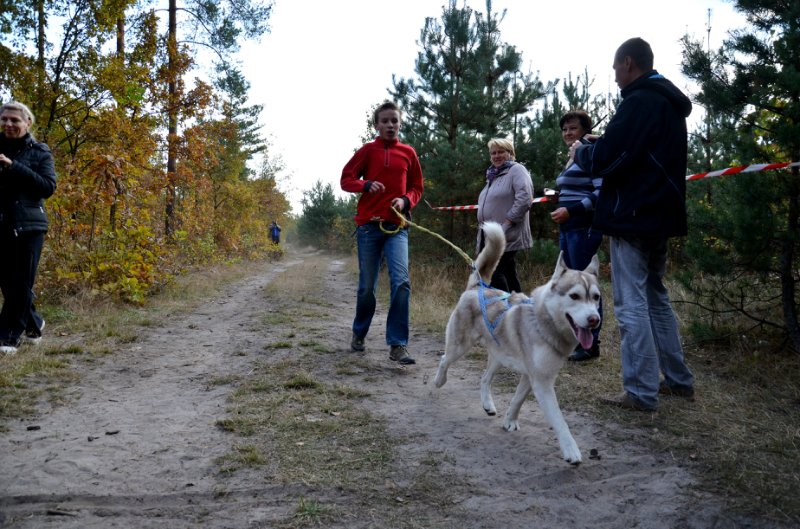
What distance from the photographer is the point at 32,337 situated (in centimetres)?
491

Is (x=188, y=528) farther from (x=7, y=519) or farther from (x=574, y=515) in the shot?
(x=574, y=515)

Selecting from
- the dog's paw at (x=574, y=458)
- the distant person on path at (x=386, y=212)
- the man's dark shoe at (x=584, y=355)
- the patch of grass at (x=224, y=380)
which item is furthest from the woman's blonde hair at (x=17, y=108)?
the man's dark shoe at (x=584, y=355)

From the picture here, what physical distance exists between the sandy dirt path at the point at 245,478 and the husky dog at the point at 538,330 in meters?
0.22

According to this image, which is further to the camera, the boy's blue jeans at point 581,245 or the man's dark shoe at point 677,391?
the boy's blue jeans at point 581,245

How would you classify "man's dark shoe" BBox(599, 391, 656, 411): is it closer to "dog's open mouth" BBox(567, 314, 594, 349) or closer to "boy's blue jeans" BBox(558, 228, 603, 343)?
"dog's open mouth" BBox(567, 314, 594, 349)

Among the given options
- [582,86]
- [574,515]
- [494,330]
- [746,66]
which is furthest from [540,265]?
[574,515]

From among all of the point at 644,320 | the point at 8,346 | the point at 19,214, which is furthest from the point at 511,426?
the point at 19,214

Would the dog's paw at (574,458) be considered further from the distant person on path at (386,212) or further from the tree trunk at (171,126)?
the tree trunk at (171,126)

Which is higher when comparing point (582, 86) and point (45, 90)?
point (582, 86)

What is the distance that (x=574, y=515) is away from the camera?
6.89 ft

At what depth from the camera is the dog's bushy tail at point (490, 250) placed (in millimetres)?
3670

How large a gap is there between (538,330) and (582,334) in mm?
266

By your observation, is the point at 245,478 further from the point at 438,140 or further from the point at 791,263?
the point at 438,140

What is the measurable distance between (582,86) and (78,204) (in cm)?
933
